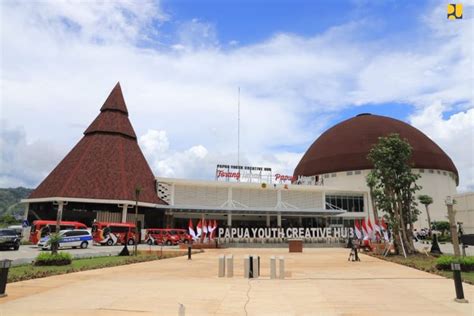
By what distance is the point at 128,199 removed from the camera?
1767 inches

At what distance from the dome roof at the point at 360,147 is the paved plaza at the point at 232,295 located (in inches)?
2157

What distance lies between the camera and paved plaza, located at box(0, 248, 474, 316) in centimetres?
845

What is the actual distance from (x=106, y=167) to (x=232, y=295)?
40.9m

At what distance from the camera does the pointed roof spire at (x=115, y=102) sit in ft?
178

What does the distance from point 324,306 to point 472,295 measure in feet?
16.2

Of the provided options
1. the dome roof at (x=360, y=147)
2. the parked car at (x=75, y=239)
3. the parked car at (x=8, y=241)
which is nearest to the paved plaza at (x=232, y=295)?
the parked car at (x=8, y=241)

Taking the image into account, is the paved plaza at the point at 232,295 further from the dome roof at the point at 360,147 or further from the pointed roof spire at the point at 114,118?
the dome roof at the point at 360,147

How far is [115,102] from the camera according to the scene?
55.0 m

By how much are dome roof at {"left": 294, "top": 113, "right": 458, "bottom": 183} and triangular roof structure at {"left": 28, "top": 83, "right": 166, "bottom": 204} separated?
3562 cm

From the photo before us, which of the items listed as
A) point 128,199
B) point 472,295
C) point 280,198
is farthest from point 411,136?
point 472,295

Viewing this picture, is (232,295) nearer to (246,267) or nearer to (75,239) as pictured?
(246,267)

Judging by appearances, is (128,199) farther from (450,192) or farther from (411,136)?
(450,192)

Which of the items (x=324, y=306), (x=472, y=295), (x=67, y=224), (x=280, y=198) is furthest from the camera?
(x=280, y=198)

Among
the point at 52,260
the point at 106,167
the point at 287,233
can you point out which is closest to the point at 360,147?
the point at 287,233
